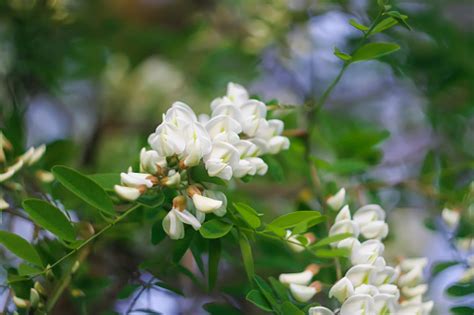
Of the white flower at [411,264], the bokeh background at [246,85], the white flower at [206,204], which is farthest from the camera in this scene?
the bokeh background at [246,85]

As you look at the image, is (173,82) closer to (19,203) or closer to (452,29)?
(452,29)

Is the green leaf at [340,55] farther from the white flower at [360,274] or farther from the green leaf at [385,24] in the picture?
the white flower at [360,274]

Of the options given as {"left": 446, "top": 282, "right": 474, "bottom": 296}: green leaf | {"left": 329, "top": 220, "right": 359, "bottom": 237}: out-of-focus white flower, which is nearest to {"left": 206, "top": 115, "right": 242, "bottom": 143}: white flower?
{"left": 329, "top": 220, "right": 359, "bottom": 237}: out-of-focus white flower

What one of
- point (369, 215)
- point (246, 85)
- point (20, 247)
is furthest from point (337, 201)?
point (246, 85)

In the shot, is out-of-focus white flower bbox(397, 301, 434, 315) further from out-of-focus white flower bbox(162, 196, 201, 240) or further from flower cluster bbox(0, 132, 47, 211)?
flower cluster bbox(0, 132, 47, 211)

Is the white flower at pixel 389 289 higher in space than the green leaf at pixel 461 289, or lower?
higher

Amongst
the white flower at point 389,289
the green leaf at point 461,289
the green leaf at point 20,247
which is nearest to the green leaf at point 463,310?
the green leaf at point 461,289

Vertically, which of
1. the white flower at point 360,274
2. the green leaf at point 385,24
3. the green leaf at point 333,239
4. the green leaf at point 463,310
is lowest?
the green leaf at point 463,310

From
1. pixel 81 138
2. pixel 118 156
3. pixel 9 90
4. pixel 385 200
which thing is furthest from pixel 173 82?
pixel 385 200
